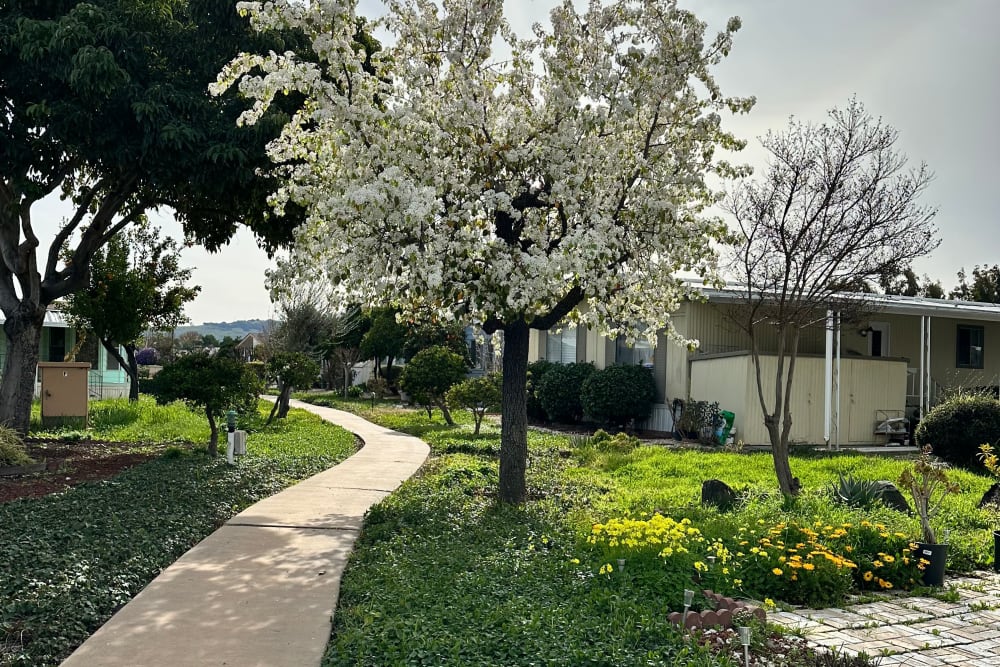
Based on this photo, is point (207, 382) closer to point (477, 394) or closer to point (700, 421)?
point (477, 394)

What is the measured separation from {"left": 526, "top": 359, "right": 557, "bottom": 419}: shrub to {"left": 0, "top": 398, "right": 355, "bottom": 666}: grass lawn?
8.98 meters

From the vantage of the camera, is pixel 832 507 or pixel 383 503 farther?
pixel 383 503

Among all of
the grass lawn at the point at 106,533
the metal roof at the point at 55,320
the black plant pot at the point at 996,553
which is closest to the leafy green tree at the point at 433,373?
the grass lawn at the point at 106,533

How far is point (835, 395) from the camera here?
16406mm

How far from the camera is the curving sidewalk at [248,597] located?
4.31m

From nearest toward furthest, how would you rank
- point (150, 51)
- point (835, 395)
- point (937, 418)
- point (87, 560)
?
1. point (87, 560)
2. point (150, 51)
3. point (937, 418)
4. point (835, 395)

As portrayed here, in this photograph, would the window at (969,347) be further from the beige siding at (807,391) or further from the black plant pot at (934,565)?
the black plant pot at (934,565)

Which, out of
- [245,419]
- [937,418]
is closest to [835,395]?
[937,418]

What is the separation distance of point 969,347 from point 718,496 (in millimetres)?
15929

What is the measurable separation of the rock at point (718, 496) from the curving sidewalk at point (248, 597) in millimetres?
3492

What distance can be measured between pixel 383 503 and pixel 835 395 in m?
11.1

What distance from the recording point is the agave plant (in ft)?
26.3

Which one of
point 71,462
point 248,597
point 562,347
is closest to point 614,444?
point 71,462

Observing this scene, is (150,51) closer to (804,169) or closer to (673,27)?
(673,27)
